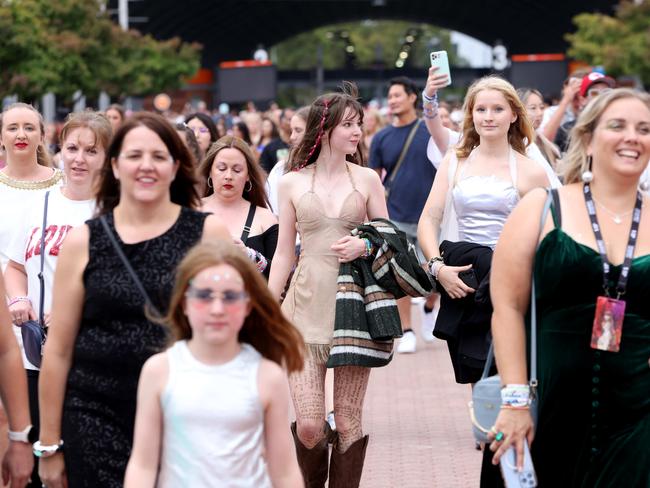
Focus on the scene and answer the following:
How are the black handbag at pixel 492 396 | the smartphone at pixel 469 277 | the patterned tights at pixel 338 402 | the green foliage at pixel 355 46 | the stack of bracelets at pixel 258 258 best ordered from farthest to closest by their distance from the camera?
the green foliage at pixel 355 46 → the stack of bracelets at pixel 258 258 → the smartphone at pixel 469 277 → the patterned tights at pixel 338 402 → the black handbag at pixel 492 396

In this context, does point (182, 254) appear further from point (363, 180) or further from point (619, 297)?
point (363, 180)

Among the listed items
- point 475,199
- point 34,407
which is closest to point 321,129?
point 475,199

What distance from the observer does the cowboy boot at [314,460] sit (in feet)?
22.2

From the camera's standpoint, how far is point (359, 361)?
6543 mm

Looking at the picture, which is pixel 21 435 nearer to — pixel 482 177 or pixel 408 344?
pixel 482 177

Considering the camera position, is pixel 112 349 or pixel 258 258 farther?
pixel 258 258

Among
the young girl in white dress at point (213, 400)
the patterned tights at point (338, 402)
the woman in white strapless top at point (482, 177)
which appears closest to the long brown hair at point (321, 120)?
the woman in white strapless top at point (482, 177)

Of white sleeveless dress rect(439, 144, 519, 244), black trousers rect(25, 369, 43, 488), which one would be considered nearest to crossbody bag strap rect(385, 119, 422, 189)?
white sleeveless dress rect(439, 144, 519, 244)

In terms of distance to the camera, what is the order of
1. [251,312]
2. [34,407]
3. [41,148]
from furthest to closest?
1. [41,148]
2. [34,407]
3. [251,312]

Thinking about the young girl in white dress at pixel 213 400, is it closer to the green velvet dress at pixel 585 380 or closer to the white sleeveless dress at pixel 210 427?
the white sleeveless dress at pixel 210 427

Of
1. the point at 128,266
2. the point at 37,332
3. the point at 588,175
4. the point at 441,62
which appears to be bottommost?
the point at 37,332

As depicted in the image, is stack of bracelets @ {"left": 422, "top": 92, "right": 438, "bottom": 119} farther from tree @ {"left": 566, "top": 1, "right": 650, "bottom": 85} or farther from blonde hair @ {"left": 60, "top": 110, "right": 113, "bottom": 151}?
tree @ {"left": 566, "top": 1, "right": 650, "bottom": 85}

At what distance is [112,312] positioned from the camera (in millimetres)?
4488

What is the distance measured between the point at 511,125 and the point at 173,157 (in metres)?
2.97
